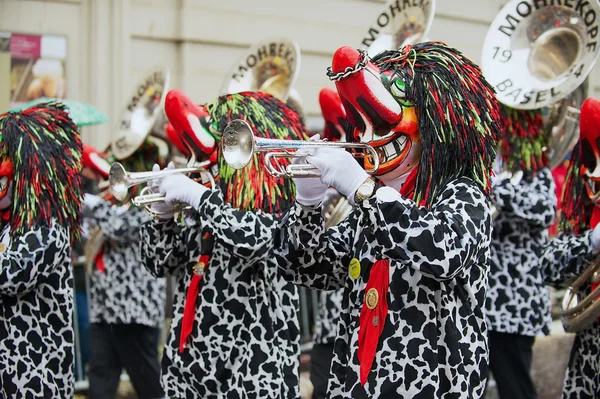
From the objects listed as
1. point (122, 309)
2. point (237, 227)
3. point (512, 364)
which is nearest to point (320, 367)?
point (512, 364)

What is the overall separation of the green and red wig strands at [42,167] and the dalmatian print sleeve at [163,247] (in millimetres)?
365

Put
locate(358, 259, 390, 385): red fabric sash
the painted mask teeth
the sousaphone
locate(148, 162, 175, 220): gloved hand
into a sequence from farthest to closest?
the sousaphone
locate(148, 162, 175, 220): gloved hand
the painted mask teeth
locate(358, 259, 390, 385): red fabric sash

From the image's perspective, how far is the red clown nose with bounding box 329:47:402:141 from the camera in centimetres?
320

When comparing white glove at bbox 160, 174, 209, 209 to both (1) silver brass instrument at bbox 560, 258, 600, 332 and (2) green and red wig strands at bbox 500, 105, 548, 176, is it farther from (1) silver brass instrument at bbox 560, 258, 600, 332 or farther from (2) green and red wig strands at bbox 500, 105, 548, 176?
(2) green and red wig strands at bbox 500, 105, 548, 176

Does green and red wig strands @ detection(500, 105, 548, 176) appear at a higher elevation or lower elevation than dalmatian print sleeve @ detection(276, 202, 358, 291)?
higher

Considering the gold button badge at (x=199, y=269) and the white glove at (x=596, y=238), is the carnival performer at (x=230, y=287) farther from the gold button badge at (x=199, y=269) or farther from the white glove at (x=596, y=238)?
the white glove at (x=596, y=238)

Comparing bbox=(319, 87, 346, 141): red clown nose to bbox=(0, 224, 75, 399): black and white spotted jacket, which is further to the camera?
bbox=(319, 87, 346, 141): red clown nose

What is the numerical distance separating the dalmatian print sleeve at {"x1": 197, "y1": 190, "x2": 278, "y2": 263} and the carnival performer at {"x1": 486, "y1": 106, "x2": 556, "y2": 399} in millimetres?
1689

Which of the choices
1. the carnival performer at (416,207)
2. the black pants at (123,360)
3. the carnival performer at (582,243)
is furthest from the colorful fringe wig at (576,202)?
the black pants at (123,360)

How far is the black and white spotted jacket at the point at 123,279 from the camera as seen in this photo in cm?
668

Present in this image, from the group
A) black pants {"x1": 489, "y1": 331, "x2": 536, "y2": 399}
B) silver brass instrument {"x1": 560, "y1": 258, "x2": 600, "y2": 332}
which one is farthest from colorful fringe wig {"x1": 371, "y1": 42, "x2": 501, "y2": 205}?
black pants {"x1": 489, "y1": 331, "x2": 536, "y2": 399}

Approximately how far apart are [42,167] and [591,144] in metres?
2.61

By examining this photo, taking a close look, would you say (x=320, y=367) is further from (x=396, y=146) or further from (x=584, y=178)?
(x=396, y=146)

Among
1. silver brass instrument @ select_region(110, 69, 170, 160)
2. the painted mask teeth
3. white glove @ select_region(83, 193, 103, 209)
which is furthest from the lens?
silver brass instrument @ select_region(110, 69, 170, 160)
